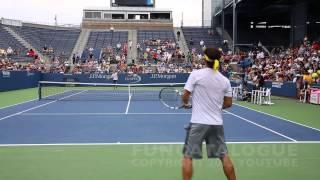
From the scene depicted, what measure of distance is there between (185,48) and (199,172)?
4601 cm

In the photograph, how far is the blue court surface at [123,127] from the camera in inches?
424

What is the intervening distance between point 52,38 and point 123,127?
45.2m

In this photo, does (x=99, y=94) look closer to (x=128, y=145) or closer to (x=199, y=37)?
(x=128, y=145)

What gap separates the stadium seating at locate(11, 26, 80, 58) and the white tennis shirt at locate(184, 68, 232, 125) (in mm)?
46732

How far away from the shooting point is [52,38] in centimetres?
5581

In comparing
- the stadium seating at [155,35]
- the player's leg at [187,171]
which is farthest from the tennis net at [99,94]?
the stadium seating at [155,35]

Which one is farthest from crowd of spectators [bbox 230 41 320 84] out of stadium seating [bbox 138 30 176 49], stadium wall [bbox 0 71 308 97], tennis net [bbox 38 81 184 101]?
stadium seating [bbox 138 30 176 49]

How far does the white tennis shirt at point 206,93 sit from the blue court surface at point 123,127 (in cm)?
479

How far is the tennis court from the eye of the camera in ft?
24.8

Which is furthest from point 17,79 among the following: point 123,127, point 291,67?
point 123,127

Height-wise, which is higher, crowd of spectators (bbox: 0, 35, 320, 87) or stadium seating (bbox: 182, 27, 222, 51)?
stadium seating (bbox: 182, 27, 222, 51)

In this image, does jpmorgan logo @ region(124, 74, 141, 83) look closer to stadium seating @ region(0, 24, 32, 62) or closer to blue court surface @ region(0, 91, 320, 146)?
stadium seating @ region(0, 24, 32, 62)

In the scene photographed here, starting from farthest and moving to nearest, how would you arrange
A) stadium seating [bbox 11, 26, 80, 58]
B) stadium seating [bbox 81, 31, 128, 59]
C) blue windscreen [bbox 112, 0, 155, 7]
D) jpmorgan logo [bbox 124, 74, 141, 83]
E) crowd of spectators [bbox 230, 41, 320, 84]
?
blue windscreen [bbox 112, 0, 155, 7], stadium seating [bbox 11, 26, 80, 58], stadium seating [bbox 81, 31, 128, 59], jpmorgan logo [bbox 124, 74, 141, 83], crowd of spectators [bbox 230, 41, 320, 84]

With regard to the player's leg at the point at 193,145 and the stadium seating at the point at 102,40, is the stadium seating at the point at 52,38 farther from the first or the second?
the player's leg at the point at 193,145
